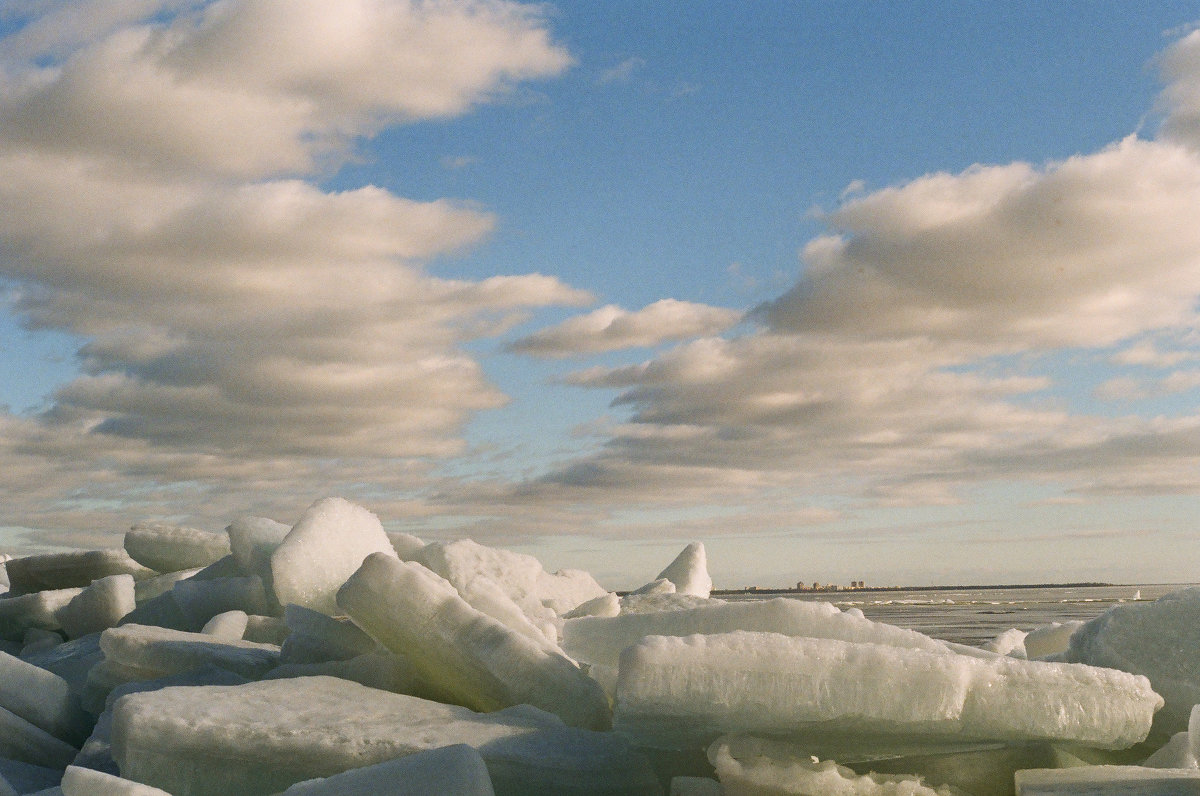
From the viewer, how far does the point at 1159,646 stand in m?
4.04

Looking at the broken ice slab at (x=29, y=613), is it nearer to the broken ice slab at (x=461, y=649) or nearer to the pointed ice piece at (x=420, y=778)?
the broken ice slab at (x=461, y=649)

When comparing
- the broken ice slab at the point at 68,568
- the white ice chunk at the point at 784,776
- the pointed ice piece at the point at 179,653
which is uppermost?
the broken ice slab at the point at 68,568

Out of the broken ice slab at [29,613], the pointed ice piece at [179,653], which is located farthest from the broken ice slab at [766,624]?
the broken ice slab at [29,613]

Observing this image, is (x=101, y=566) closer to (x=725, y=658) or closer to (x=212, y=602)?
(x=212, y=602)

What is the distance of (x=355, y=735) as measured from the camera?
10.7ft

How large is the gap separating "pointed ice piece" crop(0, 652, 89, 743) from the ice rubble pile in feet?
0.04

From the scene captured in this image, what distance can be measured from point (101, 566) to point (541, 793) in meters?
6.69

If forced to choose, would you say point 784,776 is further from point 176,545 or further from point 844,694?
point 176,545

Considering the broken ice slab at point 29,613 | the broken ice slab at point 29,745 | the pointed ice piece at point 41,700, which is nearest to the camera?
the broken ice slab at point 29,745

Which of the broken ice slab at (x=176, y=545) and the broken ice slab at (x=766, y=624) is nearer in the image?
the broken ice slab at (x=766, y=624)

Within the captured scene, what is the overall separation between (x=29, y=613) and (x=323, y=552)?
3.47m

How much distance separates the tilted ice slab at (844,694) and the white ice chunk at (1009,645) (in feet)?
7.56

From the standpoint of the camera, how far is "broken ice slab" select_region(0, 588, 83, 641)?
7.43 m

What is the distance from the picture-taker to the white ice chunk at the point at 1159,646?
3.82 meters
